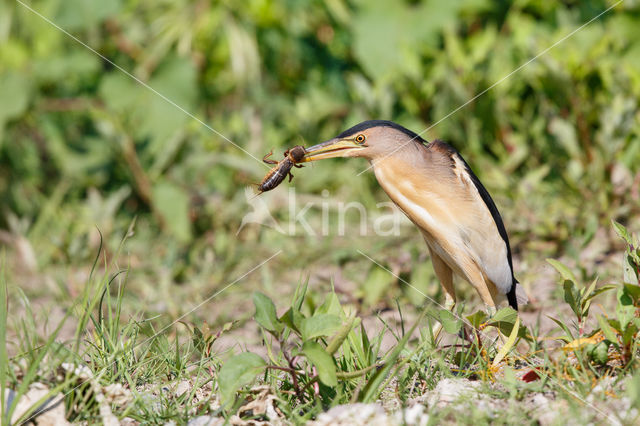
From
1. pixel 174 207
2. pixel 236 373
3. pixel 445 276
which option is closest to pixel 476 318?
pixel 445 276

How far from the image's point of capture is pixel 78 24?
17.5 ft

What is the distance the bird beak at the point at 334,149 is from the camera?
3053mm

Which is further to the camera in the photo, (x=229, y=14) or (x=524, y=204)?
(x=229, y=14)

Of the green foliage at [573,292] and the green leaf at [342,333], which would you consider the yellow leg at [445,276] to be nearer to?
the green foliage at [573,292]

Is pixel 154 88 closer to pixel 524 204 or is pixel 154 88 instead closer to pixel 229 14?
pixel 229 14

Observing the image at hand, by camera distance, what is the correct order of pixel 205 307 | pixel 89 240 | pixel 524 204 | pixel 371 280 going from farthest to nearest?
pixel 89 240 < pixel 524 204 < pixel 205 307 < pixel 371 280

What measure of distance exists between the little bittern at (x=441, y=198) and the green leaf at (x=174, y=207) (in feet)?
6.62

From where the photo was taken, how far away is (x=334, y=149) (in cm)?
308

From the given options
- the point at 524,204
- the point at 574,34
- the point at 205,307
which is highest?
the point at 574,34

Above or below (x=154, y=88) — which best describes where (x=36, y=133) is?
below

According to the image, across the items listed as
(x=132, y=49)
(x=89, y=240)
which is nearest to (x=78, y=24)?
(x=132, y=49)

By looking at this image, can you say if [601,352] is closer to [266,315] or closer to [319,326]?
[319,326]

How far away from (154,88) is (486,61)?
2428 millimetres

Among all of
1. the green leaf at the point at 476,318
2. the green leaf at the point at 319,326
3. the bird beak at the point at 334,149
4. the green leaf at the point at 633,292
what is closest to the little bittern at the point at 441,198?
the bird beak at the point at 334,149
